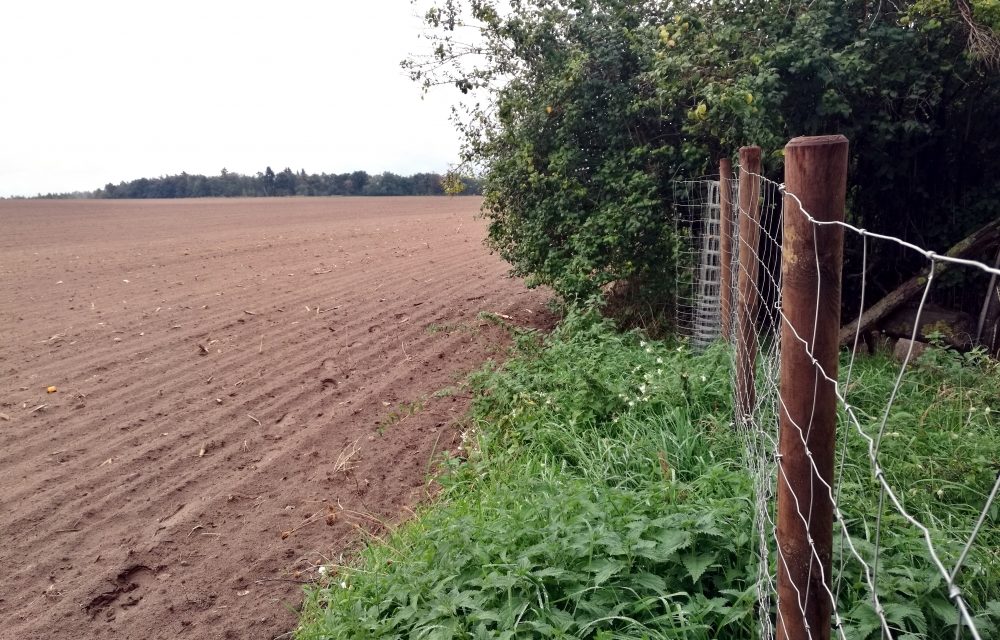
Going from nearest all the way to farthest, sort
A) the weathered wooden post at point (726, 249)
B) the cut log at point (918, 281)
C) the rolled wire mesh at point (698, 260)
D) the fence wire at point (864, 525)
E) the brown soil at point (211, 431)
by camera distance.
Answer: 1. the fence wire at point (864, 525)
2. the brown soil at point (211, 431)
3. the weathered wooden post at point (726, 249)
4. the cut log at point (918, 281)
5. the rolled wire mesh at point (698, 260)

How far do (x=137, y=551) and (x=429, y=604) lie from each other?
2.27m

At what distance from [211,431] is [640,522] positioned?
4.09 m

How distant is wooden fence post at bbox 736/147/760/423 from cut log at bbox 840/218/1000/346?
7.92 feet

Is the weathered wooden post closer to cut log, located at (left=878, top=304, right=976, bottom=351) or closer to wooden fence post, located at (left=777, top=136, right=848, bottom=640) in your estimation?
cut log, located at (left=878, top=304, right=976, bottom=351)

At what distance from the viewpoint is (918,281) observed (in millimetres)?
5664

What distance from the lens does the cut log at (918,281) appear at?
5867 millimetres

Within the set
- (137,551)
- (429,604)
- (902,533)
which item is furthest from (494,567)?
(137,551)

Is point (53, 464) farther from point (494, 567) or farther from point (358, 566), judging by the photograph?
point (494, 567)

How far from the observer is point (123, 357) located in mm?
7574

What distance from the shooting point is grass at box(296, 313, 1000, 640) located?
2.48m

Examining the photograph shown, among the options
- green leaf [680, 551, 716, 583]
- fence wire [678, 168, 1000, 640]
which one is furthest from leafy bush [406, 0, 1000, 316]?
green leaf [680, 551, 716, 583]

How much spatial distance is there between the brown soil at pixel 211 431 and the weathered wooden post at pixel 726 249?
2.22 m

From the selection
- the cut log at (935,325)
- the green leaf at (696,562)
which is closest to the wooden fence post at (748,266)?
the green leaf at (696,562)

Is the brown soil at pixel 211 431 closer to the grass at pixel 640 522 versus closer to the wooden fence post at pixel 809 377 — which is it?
the grass at pixel 640 522
